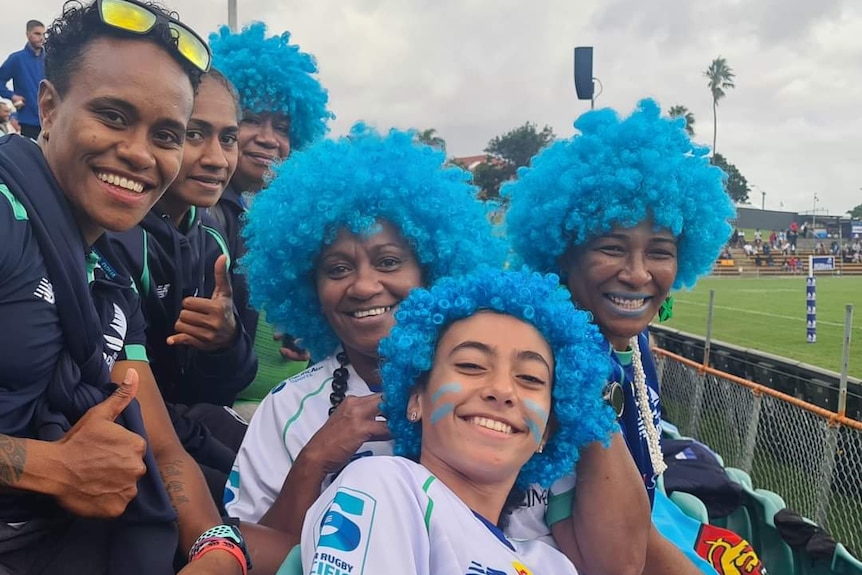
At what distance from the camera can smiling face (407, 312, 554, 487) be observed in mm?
1799

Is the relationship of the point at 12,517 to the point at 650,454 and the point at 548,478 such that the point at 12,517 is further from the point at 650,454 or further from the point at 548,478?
the point at 650,454

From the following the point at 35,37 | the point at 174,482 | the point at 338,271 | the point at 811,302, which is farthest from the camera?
the point at 811,302

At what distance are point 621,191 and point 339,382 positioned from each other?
1.23 meters

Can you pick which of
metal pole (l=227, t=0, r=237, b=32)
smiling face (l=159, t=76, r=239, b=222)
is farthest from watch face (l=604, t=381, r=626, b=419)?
metal pole (l=227, t=0, r=237, b=32)

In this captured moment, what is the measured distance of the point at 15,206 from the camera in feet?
5.48

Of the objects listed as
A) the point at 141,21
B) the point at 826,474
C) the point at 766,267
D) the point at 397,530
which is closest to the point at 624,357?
the point at 397,530

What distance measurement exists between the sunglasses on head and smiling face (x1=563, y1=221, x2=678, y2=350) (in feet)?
5.02

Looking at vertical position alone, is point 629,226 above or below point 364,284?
above

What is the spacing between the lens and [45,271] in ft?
5.58

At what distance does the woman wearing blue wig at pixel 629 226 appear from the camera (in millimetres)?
2502

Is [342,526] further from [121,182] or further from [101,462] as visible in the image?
[121,182]

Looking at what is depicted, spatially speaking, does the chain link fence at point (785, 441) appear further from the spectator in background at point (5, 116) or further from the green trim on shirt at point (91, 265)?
the spectator in background at point (5, 116)

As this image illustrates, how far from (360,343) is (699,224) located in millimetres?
1453

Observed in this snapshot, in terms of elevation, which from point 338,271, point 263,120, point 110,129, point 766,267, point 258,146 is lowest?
point 766,267
